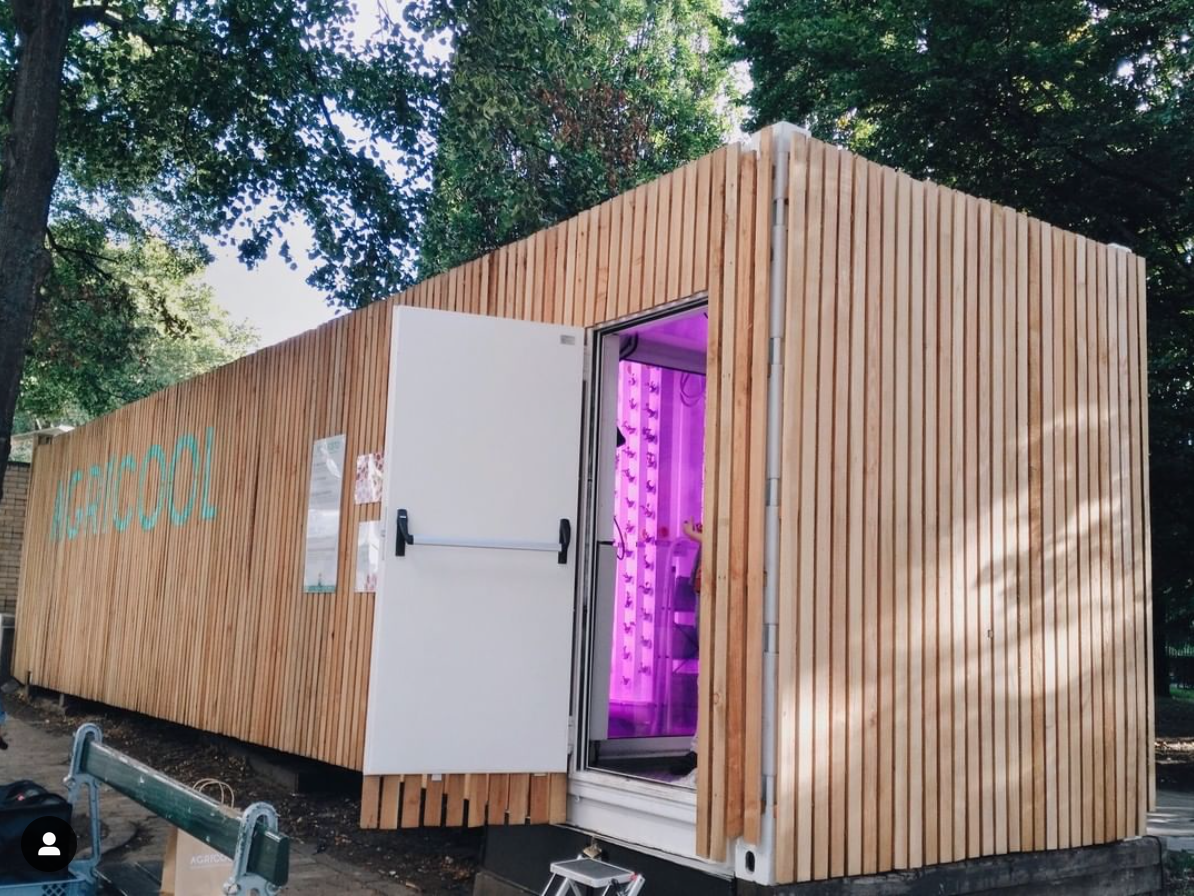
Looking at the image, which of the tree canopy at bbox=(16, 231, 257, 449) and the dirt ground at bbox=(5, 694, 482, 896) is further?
the tree canopy at bbox=(16, 231, 257, 449)

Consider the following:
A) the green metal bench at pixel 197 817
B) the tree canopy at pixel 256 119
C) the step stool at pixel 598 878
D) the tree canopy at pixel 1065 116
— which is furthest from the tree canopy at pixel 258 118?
the step stool at pixel 598 878

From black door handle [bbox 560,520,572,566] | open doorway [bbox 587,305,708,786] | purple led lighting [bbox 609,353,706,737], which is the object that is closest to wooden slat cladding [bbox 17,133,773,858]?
black door handle [bbox 560,520,572,566]

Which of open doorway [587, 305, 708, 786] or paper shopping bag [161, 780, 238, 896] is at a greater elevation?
open doorway [587, 305, 708, 786]

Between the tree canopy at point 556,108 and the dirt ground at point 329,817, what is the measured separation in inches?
236

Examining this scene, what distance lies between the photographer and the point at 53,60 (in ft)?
25.9

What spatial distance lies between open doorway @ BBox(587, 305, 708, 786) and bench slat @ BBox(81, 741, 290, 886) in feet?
8.61

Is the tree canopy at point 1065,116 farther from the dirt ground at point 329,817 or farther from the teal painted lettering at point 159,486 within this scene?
the teal painted lettering at point 159,486

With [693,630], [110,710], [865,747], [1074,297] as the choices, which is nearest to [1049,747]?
[865,747]

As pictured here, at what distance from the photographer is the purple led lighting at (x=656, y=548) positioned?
6750 millimetres

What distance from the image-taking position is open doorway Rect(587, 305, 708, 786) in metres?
6.54

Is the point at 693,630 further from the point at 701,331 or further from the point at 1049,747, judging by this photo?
the point at 1049,747

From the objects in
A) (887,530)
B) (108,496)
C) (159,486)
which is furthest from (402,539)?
(108,496)

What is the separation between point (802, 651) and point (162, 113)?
33.4 feet

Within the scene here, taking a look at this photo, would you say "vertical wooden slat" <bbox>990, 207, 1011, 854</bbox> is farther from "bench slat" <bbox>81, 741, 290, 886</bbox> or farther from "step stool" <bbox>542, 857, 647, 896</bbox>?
"bench slat" <bbox>81, 741, 290, 886</bbox>
